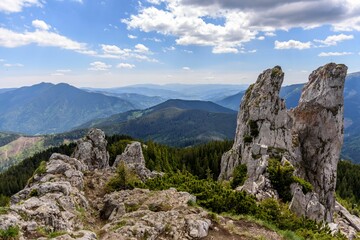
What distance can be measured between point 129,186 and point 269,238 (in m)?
27.7

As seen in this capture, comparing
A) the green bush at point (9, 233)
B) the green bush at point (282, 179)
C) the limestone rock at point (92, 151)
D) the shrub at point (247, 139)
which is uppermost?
Answer: the green bush at point (9, 233)

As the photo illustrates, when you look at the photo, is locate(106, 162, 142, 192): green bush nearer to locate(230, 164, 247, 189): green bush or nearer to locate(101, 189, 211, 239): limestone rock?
locate(101, 189, 211, 239): limestone rock

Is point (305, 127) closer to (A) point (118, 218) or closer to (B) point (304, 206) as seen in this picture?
(B) point (304, 206)

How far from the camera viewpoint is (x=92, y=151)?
91.5 metres

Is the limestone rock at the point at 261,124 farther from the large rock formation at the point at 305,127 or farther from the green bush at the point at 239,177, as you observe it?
the green bush at the point at 239,177

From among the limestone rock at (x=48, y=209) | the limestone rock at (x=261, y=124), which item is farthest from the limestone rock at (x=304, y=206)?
the limestone rock at (x=48, y=209)

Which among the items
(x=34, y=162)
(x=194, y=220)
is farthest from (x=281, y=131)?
(x=34, y=162)

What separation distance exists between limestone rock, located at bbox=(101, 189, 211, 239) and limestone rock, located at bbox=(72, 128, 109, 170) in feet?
192

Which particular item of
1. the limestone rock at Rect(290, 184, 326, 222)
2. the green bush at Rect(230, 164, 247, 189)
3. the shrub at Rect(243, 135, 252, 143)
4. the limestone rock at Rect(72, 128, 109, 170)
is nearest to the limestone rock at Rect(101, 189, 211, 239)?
the limestone rock at Rect(290, 184, 326, 222)

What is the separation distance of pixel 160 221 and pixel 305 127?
68207 mm

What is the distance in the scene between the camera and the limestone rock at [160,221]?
22.5 meters

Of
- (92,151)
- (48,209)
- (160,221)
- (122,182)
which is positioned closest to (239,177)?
(122,182)

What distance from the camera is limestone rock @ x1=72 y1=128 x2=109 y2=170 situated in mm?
89125

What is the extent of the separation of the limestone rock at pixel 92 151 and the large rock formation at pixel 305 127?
123 ft
